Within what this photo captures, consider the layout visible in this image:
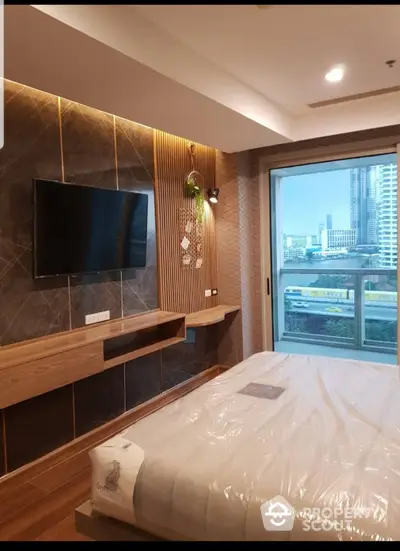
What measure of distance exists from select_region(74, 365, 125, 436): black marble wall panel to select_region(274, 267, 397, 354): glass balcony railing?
227 centimetres

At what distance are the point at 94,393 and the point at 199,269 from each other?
1.87 m

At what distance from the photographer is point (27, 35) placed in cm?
193

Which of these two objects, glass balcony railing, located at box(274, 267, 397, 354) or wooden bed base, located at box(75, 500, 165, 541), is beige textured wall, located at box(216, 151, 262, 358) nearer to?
glass balcony railing, located at box(274, 267, 397, 354)

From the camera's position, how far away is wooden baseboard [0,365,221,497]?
8.68 feet

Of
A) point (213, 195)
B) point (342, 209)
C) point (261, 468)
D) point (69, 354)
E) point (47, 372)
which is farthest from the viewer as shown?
point (213, 195)

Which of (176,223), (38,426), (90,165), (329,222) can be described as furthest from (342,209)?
(38,426)

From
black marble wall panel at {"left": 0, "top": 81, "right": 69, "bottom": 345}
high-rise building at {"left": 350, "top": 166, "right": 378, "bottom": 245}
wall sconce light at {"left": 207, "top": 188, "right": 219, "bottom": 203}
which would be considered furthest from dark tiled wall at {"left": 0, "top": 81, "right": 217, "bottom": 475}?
high-rise building at {"left": 350, "top": 166, "right": 378, "bottom": 245}

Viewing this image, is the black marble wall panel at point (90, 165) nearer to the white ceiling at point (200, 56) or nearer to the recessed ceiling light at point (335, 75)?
the white ceiling at point (200, 56)

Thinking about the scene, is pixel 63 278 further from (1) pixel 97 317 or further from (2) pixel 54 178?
(2) pixel 54 178

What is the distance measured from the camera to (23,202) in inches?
107

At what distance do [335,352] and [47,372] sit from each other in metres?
Result: 3.42

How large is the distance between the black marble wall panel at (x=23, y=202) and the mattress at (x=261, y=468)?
1.21 m


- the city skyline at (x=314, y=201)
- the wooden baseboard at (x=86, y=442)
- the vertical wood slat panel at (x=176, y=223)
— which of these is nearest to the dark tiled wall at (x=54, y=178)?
the vertical wood slat panel at (x=176, y=223)

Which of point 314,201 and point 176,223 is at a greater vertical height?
point 314,201
